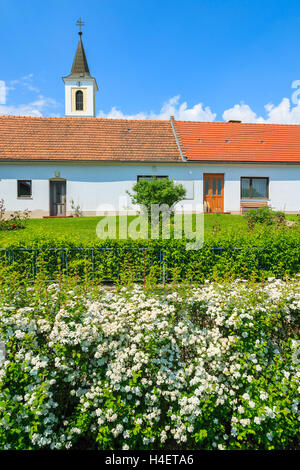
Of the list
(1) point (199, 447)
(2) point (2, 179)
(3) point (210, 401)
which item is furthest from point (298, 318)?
(2) point (2, 179)

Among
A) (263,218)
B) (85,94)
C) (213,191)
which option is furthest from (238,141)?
(85,94)

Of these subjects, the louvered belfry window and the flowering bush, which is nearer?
the flowering bush

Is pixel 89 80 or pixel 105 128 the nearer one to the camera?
pixel 105 128

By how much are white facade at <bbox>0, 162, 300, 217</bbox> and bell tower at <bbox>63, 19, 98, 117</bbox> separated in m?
19.1

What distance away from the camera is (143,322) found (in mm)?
3252

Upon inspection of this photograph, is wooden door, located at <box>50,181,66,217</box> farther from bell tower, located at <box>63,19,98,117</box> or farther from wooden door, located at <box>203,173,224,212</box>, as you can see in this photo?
bell tower, located at <box>63,19,98,117</box>

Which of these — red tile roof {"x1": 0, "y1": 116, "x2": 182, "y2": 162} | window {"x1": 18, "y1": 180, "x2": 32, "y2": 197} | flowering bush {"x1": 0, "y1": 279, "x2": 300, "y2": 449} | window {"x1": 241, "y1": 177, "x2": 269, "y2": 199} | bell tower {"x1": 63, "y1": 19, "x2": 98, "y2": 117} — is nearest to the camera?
flowering bush {"x1": 0, "y1": 279, "x2": 300, "y2": 449}

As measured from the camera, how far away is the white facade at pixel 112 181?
1744 cm

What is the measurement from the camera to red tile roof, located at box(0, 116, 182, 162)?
17812mm

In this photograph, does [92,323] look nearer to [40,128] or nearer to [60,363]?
[60,363]

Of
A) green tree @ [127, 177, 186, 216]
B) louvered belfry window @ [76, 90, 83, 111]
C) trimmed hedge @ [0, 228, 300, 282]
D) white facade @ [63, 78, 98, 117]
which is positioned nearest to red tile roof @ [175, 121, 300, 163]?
green tree @ [127, 177, 186, 216]

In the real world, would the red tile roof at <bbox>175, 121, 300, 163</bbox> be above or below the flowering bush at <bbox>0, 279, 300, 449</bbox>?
above

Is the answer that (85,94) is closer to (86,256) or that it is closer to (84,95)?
(84,95)
